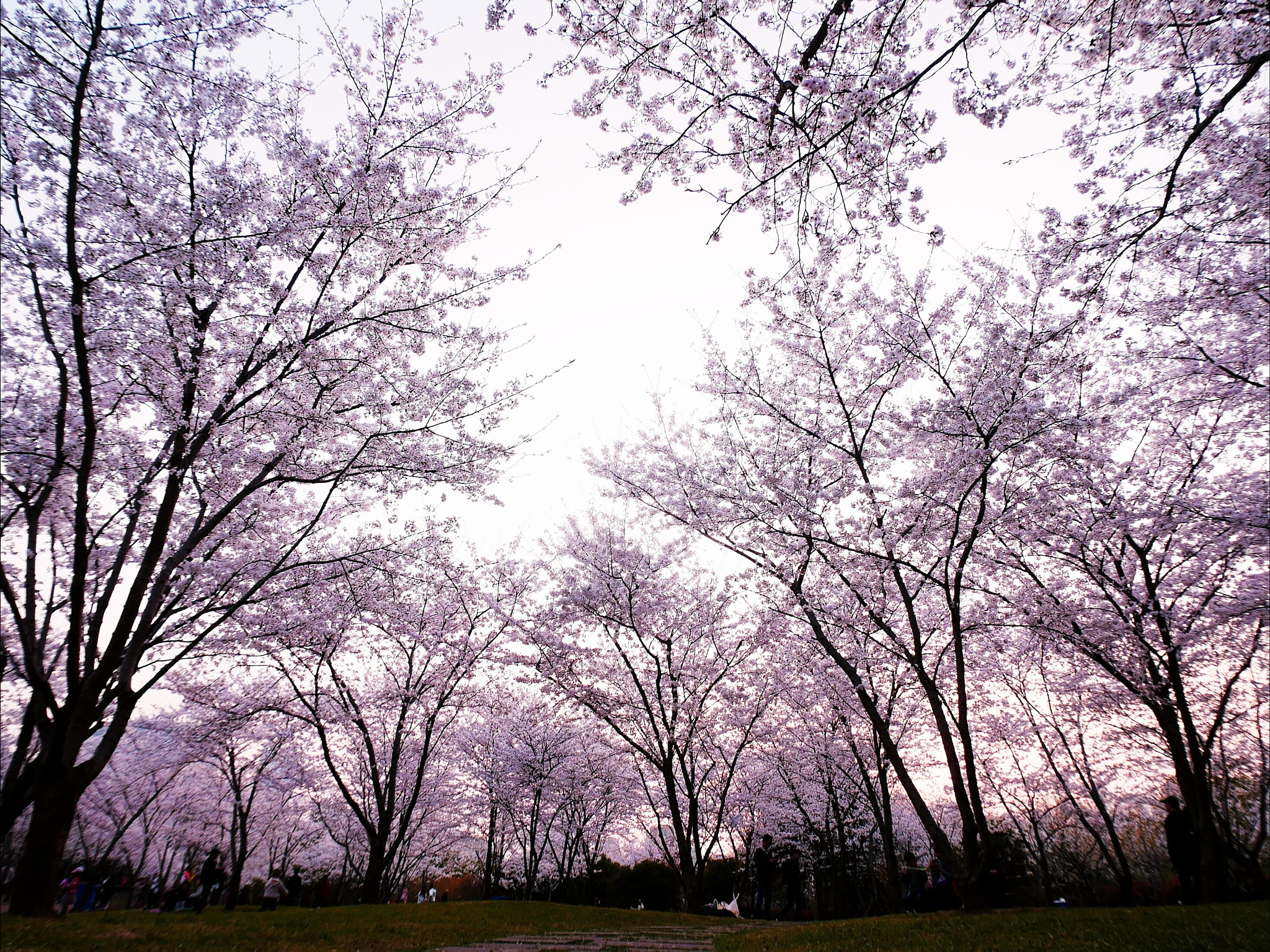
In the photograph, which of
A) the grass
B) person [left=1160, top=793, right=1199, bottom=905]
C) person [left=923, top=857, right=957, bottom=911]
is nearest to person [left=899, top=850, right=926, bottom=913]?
person [left=923, top=857, right=957, bottom=911]

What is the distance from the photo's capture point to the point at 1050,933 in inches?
237

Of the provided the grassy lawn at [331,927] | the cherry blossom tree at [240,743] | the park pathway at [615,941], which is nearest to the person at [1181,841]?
the park pathway at [615,941]

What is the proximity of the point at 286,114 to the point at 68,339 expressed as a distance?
4276 millimetres

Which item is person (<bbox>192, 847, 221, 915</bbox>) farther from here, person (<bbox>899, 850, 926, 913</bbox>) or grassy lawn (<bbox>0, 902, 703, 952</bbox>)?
person (<bbox>899, 850, 926, 913</bbox>)

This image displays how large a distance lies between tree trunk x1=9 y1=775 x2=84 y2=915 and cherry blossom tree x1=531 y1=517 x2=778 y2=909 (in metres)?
10.7

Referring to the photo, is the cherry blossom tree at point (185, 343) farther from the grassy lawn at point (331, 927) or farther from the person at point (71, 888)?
the person at point (71, 888)

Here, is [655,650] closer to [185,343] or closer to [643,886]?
[185,343]

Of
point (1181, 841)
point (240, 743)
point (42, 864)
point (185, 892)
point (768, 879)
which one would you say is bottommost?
point (185, 892)

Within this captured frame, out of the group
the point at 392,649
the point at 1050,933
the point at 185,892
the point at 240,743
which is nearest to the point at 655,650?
the point at 392,649

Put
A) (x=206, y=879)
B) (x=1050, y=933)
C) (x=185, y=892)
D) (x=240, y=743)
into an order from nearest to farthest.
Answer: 1. (x=1050, y=933)
2. (x=206, y=879)
3. (x=185, y=892)
4. (x=240, y=743)

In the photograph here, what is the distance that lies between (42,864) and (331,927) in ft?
Answer: 13.2

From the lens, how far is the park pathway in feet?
24.6

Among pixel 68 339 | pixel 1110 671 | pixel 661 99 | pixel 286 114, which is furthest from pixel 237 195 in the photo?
pixel 1110 671

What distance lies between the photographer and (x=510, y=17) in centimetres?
477
